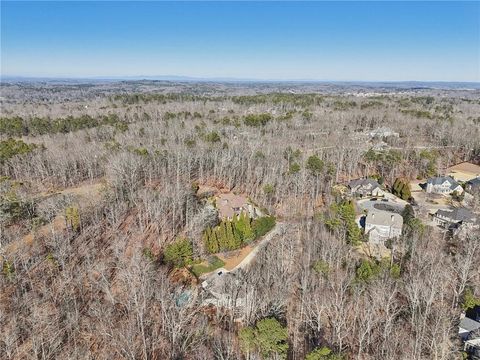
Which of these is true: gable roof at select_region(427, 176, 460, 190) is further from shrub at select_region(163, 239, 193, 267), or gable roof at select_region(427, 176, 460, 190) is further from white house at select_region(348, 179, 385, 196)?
shrub at select_region(163, 239, 193, 267)

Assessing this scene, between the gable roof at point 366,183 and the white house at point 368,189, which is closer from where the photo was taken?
the white house at point 368,189

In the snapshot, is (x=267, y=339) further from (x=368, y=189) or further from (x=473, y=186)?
(x=473, y=186)

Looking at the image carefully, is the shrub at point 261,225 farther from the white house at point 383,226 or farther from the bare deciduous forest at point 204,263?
the white house at point 383,226

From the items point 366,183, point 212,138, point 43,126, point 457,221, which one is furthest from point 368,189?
point 43,126

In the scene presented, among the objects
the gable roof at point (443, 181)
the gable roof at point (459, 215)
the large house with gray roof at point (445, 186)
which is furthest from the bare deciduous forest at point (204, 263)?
the gable roof at point (443, 181)

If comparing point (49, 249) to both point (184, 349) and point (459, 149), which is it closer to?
point (184, 349)

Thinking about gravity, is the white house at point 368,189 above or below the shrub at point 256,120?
below
